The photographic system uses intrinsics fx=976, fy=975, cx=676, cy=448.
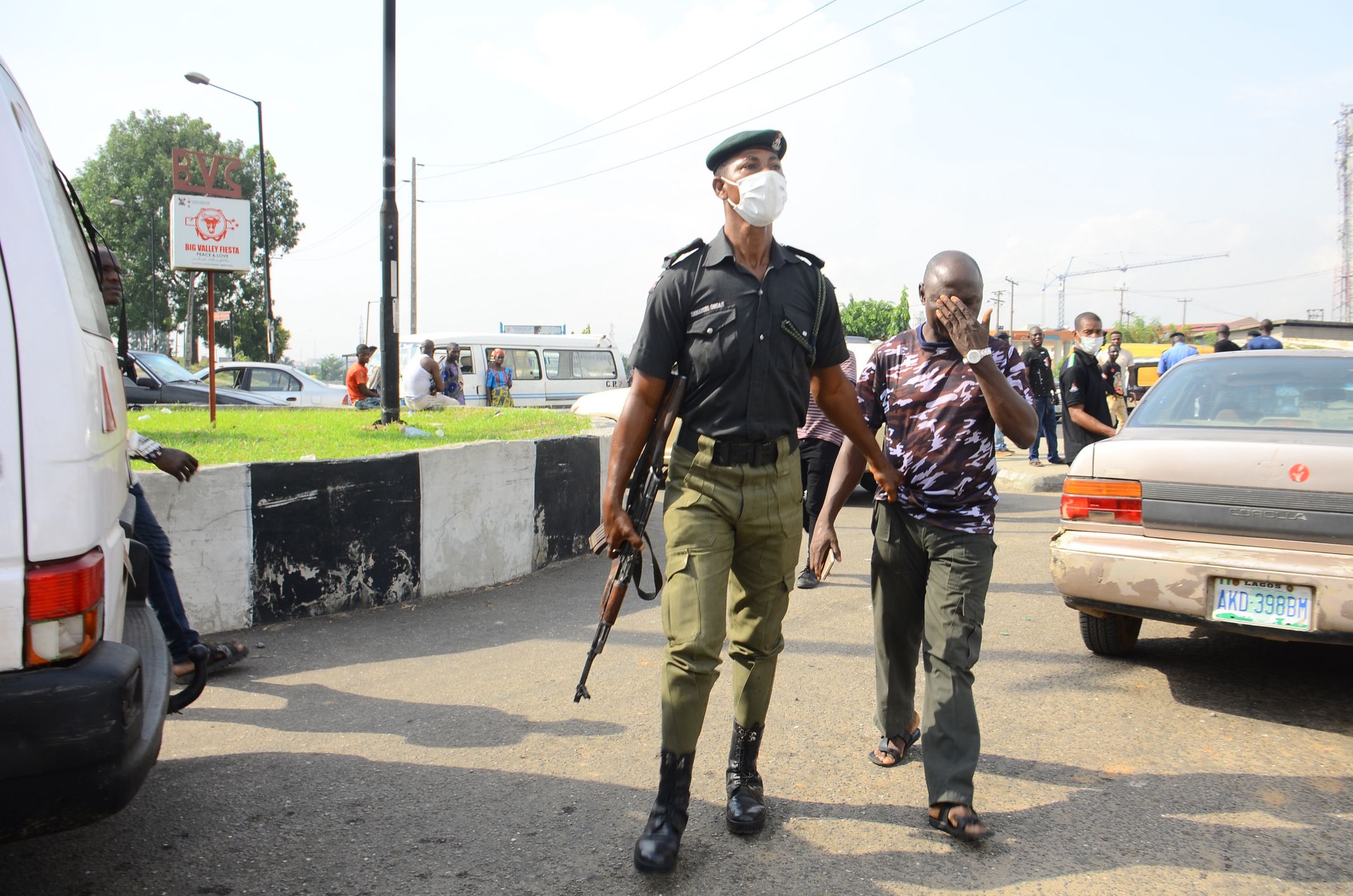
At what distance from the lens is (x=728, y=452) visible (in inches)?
118

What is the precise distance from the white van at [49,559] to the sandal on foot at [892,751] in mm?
2452

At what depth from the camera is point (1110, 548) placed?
438 centimetres

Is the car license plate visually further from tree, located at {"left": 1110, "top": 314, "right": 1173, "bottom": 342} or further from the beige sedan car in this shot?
tree, located at {"left": 1110, "top": 314, "right": 1173, "bottom": 342}

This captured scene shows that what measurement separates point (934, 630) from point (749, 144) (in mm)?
1704

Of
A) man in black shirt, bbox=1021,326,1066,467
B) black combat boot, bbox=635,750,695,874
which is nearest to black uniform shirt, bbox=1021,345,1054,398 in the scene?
man in black shirt, bbox=1021,326,1066,467

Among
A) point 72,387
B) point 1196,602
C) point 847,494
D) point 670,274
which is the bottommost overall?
point 1196,602

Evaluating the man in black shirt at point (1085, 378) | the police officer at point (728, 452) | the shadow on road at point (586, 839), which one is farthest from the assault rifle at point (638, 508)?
the man in black shirt at point (1085, 378)

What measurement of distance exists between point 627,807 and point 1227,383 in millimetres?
3808

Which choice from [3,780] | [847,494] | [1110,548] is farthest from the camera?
[1110,548]

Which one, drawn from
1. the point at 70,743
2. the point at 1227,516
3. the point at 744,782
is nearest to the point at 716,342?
the point at 744,782

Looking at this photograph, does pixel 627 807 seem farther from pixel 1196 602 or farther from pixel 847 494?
pixel 1196 602

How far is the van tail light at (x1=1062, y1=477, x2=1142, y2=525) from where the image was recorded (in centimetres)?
438

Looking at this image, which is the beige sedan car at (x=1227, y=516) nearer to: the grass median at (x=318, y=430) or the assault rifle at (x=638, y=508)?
the assault rifle at (x=638, y=508)

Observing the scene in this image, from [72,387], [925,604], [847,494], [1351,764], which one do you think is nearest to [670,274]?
[847,494]
